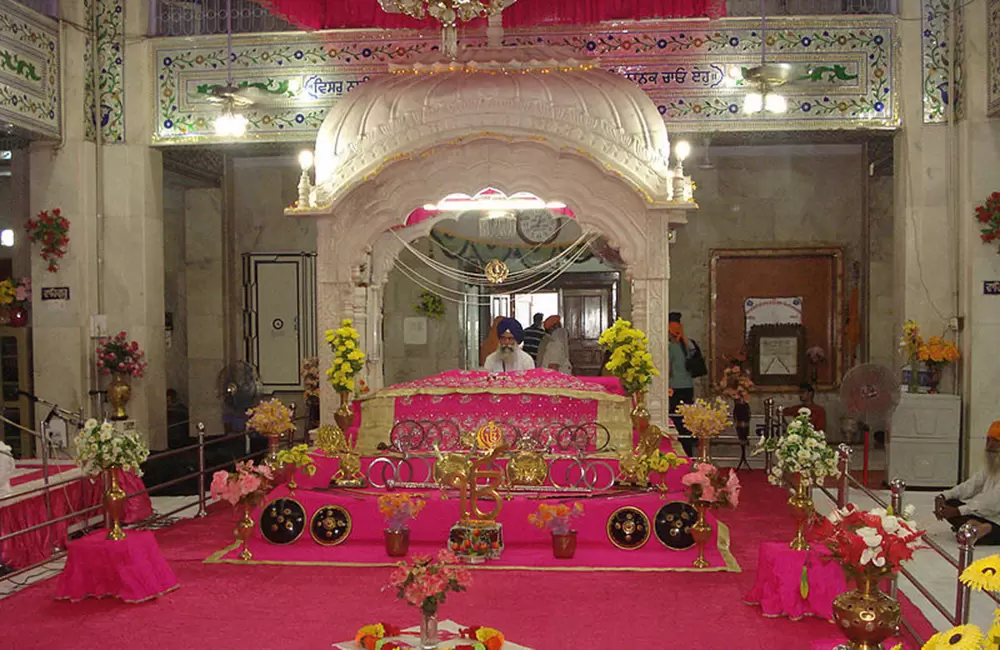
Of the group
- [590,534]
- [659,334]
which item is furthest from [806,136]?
[590,534]

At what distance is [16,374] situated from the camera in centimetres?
1248

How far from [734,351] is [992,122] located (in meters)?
4.68

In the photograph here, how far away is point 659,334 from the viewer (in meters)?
9.73

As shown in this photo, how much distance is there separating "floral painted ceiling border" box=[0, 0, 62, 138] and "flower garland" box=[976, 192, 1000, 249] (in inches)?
379

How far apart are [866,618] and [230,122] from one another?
28.5 ft

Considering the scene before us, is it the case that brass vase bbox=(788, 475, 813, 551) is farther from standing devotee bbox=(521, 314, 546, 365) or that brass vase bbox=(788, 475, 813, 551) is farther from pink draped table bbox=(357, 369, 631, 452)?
standing devotee bbox=(521, 314, 546, 365)

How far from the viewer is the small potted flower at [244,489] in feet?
24.5

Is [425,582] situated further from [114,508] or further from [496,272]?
[496,272]

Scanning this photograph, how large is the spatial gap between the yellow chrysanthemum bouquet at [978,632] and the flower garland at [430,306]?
11765 mm

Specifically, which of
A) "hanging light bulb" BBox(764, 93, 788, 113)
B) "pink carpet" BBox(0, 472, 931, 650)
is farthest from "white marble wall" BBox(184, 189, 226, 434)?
"hanging light bulb" BBox(764, 93, 788, 113)

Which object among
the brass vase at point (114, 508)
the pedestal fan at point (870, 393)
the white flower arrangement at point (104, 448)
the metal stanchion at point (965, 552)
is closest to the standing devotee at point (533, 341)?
the pedestal fan at point (870, 393)

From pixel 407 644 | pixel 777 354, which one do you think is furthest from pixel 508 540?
pixel 777 354

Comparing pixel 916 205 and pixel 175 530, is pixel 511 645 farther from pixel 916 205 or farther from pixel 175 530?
pixel 916 205

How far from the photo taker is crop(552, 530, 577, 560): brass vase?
746cm
